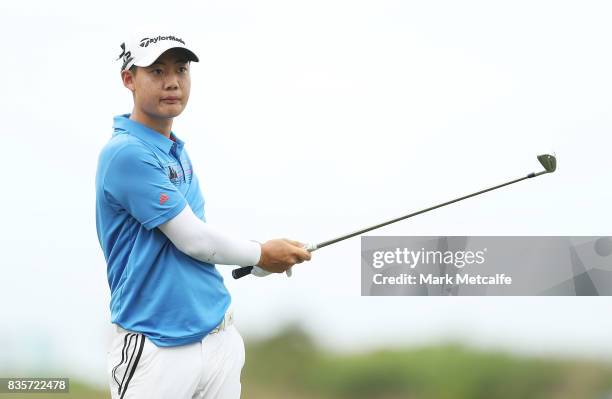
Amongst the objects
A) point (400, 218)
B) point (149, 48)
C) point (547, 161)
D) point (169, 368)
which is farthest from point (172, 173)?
point (547, 161)

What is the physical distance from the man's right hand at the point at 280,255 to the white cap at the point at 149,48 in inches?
27.9

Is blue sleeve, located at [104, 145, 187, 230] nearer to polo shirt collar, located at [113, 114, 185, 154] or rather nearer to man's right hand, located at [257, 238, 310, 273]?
polo shirt collar, located at [113, 114, 185, 154]

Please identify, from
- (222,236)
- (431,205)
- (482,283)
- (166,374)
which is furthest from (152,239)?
(482,283)

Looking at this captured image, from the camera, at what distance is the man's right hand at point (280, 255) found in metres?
3.01

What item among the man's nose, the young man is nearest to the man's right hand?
the young man

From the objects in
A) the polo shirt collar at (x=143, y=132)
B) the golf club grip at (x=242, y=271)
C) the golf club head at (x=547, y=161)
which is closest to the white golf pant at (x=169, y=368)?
the golf club grip at (x=242, y=271)

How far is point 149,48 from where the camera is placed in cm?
295

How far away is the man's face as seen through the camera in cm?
297

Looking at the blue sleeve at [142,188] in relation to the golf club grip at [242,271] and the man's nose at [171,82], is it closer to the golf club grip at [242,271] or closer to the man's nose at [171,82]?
the man's nose at [171,82]

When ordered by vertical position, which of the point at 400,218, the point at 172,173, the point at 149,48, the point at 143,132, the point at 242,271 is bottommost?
the point at 242,271

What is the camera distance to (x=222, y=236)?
→ 287 cm

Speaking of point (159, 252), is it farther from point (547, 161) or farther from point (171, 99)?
point (547, 161)

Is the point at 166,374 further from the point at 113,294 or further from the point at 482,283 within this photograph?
the point at 482,283

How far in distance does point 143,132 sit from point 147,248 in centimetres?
40
